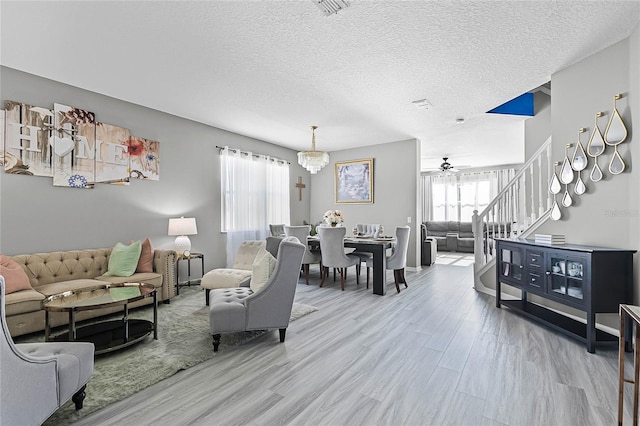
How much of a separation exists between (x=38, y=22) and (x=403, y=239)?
15.5 feet

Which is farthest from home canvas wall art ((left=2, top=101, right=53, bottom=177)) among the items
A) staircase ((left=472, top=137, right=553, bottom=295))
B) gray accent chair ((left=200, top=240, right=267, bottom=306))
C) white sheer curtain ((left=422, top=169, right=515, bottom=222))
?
white sheer curtain ((left=422, top=169, right=515, bottom=222))

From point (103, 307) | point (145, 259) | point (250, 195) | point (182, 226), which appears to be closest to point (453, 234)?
point (250, 195)

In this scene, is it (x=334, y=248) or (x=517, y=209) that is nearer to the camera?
(x=517, y=209)

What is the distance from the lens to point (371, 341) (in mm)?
2713

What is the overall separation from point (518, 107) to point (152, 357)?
5.99 m

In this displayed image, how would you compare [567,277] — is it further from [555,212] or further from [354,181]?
[354,181]

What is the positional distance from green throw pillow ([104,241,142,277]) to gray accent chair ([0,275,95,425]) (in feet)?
6.19

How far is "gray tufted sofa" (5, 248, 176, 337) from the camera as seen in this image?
8.75ft

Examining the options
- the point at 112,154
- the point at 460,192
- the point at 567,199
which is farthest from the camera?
the point at 460,192

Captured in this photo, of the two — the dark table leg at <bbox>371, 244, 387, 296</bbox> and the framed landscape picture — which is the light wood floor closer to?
the dark table leg at <bbox>371, 244, 387, 296</bbox>

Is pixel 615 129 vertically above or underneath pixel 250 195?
above

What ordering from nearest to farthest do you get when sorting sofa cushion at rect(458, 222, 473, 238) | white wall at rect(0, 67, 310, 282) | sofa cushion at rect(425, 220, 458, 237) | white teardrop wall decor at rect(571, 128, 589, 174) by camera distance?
white teardrop wall decor at rect(571, 128, 589, 174)
white wall at rect(0, 67, 310, 282)
sofa cushion at rect(458, 222, 473, 238)
sofa cushion at rect(425, 220, 458, 237)

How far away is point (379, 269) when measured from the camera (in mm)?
4332

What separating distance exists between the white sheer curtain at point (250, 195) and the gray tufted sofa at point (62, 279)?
178 centimetres
